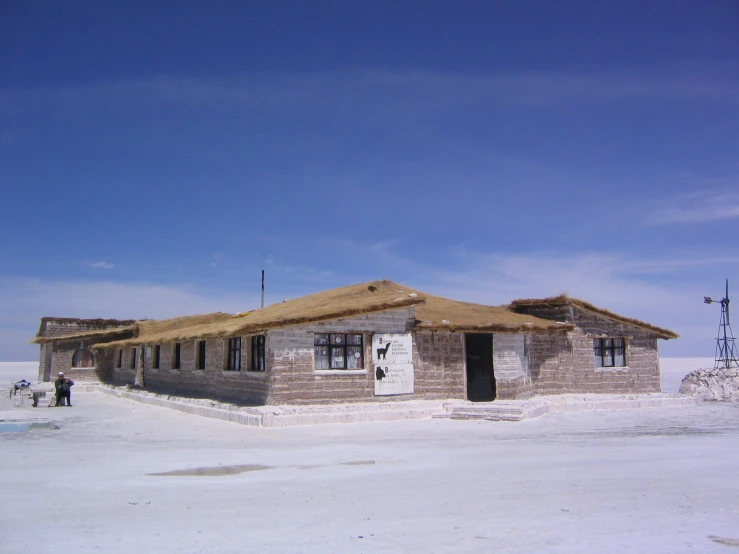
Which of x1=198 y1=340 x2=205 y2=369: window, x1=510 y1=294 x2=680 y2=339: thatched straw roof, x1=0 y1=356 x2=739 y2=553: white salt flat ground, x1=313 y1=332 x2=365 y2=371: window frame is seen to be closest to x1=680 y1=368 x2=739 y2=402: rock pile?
x1=510 y1=294 x2=680 y2=339: thatched straw roof

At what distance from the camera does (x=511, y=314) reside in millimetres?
24406

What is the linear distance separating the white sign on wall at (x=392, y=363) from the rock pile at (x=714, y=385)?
48.8ft

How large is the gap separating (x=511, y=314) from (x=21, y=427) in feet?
53.8

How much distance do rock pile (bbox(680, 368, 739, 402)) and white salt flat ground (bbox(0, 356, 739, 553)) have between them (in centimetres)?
1515

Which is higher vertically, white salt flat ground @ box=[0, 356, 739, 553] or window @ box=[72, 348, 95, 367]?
window @ box=[72, 348, 95, 367]

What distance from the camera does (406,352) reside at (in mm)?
19578

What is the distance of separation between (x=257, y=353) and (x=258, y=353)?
0.09 m

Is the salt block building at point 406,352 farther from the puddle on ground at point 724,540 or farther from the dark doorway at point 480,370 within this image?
the puddle on ground at point 724,540

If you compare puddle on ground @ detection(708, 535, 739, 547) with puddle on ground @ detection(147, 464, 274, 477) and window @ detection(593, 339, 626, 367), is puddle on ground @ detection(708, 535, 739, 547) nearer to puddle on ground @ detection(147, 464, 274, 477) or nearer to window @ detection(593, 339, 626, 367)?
puddle on ground @ detection(147, 464, 274, 477)

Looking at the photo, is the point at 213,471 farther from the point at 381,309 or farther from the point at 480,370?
the point at 480,370

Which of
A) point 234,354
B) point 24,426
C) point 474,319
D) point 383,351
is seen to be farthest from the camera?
point 474,319

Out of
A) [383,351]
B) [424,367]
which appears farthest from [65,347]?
[424,367]

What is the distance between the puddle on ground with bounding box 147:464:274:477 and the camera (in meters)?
9.27

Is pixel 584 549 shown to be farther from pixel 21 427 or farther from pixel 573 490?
pixel 21 427
